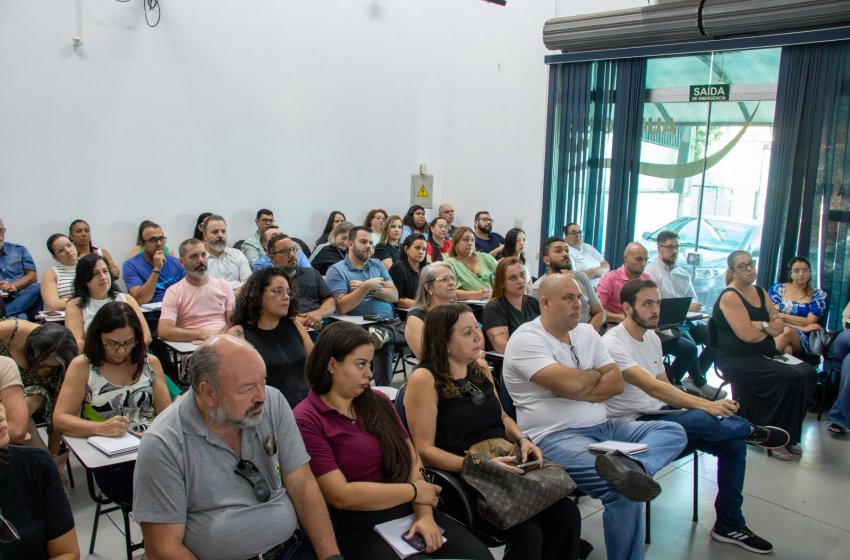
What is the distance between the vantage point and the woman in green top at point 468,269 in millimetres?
5637

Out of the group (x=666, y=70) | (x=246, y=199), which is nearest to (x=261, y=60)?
(x=246, y=199)

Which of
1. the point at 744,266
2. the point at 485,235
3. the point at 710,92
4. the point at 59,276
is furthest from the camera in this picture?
the point at 485,235

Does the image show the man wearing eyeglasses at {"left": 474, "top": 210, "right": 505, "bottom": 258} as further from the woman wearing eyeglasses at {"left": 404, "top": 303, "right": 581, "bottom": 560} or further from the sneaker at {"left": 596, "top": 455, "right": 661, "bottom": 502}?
the sneaker at {"left": 596, "top": 455, "right": 661, "bottom": 502}

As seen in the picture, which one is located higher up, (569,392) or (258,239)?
(258,239)

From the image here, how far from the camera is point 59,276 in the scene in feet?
17.7

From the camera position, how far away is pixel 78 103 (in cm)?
616

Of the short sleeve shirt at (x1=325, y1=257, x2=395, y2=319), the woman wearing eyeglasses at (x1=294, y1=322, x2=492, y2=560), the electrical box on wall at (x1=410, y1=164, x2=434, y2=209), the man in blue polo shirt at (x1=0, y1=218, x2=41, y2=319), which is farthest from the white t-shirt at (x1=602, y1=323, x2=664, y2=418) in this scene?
the electrical box on wall at (x1=410, y1=164, x2=434, y2=209)

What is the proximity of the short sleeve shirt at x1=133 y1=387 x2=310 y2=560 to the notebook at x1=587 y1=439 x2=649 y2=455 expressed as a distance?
129 cm

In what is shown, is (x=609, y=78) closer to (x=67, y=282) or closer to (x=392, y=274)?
(x=392, y=274)

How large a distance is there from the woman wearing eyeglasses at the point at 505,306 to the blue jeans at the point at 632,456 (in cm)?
103

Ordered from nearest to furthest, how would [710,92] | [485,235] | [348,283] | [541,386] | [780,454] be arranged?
[541,386]
[780,454]
[348,283]
[710,92]
[485,235]

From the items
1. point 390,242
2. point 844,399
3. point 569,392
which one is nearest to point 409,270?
point 390,242

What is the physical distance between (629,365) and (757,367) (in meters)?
1.75

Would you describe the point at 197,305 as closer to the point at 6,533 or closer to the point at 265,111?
the point at 6,533
